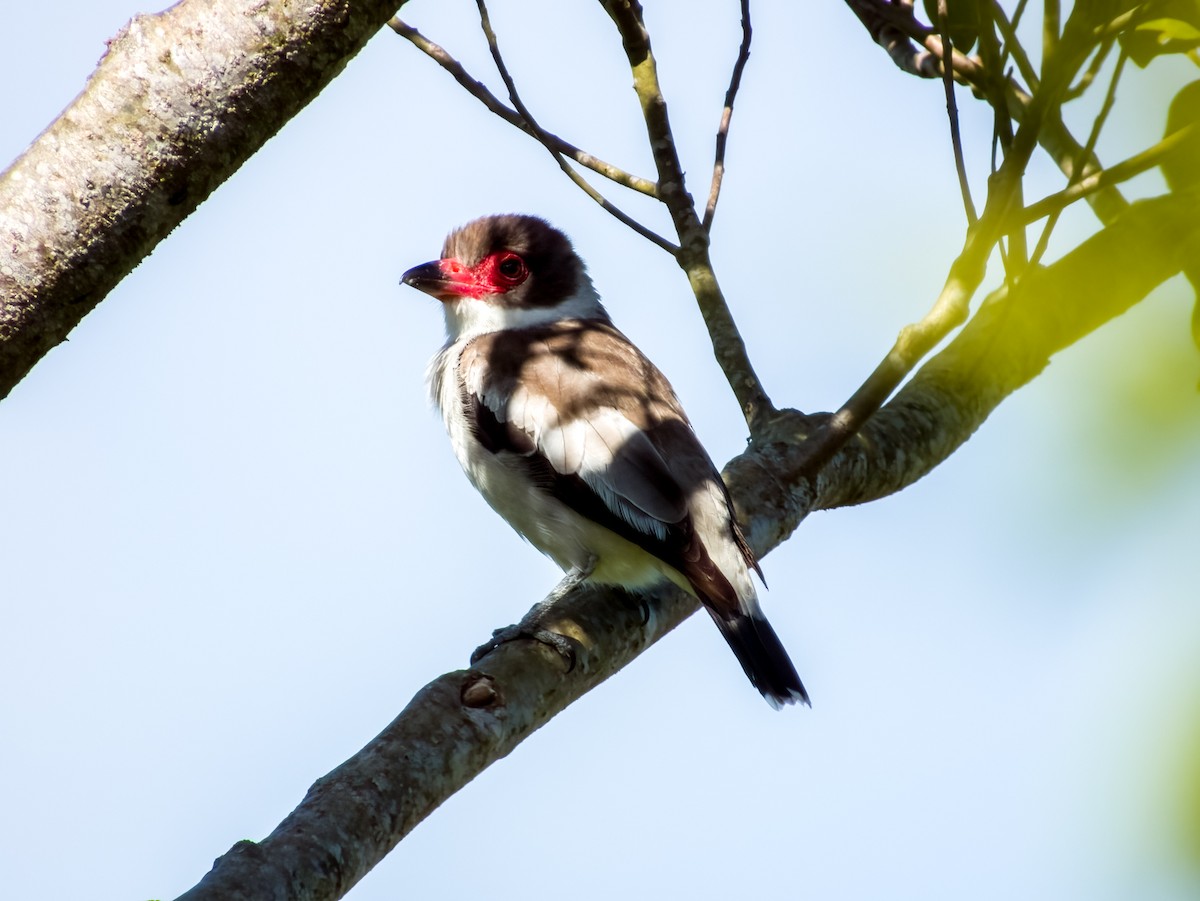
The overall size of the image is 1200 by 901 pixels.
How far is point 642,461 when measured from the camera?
5121 mm

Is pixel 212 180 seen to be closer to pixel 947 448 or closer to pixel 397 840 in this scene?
pixel 397 840

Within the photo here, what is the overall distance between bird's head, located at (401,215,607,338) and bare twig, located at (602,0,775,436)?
167 centimetres

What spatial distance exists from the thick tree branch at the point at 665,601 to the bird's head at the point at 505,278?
2.20 m

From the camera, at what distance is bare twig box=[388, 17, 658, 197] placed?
527cm

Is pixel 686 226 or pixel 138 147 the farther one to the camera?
pixel 686 226

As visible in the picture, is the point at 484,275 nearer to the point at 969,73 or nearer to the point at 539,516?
the point at 539,516

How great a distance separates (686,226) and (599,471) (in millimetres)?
1069

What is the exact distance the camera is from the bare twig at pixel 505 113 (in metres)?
5.27

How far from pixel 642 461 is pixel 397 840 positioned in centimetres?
237

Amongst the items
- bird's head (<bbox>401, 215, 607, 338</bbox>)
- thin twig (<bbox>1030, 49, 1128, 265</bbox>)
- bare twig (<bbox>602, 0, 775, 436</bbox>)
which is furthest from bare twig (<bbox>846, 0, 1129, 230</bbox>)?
bird's head (<bbox>401, 215, 607, 338</bbox>)

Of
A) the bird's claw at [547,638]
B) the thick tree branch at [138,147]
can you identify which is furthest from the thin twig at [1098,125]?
the bird's claw at [547,638]

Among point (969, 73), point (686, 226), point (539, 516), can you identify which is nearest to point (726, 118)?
point (686, 226)

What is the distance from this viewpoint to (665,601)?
198 inches

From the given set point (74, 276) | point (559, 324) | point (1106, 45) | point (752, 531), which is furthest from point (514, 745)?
point (559, 324)
